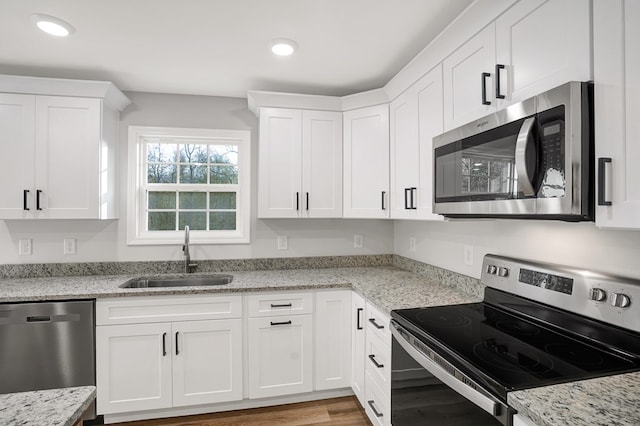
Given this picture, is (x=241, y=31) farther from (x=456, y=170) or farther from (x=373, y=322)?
(x=373, y=322)

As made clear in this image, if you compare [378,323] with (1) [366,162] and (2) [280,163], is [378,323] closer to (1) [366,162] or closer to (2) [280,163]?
(1) [366,162]

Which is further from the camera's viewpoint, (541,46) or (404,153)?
(404,153)

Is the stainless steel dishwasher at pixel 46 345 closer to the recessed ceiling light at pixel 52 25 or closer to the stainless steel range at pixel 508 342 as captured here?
the recessed ceiling light at pixel 52 25

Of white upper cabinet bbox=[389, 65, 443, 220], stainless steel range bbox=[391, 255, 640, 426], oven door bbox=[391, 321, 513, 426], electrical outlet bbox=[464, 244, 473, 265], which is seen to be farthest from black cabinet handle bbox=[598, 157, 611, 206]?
electrical outlet bbox=[464, 244, 473, 265]

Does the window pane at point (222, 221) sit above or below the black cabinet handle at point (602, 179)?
below

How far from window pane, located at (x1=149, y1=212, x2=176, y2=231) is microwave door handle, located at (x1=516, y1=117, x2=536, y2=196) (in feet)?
8.71

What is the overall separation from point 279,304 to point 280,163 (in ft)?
3.51

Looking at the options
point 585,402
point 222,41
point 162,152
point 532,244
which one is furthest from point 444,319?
point 162,152

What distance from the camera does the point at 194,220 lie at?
2982 mm

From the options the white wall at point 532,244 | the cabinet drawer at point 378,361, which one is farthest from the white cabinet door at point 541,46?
the cabinet drawer at point 378,361

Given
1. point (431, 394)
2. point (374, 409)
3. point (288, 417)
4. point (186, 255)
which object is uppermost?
point (186, 255)

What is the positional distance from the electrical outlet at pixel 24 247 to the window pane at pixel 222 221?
133 cm

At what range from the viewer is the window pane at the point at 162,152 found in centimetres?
291

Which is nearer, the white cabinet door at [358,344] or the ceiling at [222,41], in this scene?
the ceiling at [222,41]
